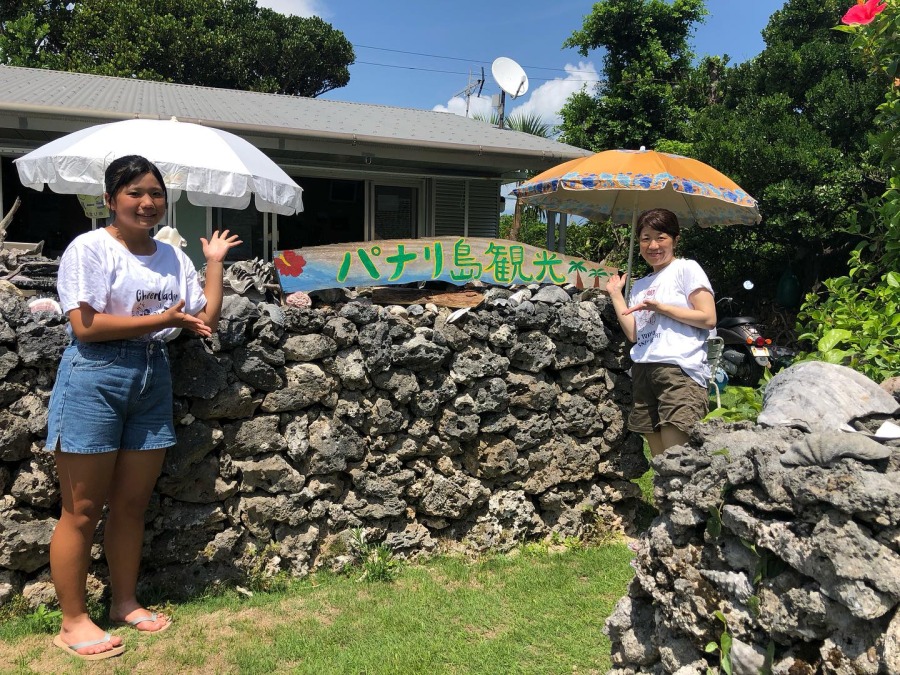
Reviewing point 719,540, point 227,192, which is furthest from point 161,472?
point 719,540

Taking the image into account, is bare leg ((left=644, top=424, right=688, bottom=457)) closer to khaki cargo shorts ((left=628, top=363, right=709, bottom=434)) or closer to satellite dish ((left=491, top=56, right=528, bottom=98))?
khaki cargo shorts ((left=628, top=363, right=709, bottom=434))

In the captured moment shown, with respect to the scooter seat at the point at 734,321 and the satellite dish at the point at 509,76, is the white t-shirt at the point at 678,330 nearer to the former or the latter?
the scooter seat at the point at 734,321

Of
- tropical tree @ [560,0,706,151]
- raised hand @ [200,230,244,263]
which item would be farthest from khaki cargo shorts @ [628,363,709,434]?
tropical tree @ [560,0,706,151]

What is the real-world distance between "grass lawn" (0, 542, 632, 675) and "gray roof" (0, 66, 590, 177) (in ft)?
18.6

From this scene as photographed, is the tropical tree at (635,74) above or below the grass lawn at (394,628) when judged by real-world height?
above

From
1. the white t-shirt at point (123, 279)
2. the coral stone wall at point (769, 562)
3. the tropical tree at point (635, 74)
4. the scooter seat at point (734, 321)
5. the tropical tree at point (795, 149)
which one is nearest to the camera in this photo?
the coral stone wall at point (769, 562)

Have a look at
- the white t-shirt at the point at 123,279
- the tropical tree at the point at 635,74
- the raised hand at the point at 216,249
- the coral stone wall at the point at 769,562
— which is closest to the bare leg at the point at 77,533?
→ the white t-shirt at the point at 123,279

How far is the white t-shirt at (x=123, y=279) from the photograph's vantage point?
8.51 ft

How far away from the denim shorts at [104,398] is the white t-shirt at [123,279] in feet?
0.46

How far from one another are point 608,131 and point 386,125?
20.2 ft

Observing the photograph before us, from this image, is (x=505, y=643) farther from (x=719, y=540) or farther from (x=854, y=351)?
(x=854, y=351)

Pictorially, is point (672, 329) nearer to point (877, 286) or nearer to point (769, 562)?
point (877, 286)

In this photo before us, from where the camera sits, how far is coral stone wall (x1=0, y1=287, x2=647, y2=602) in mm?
3025

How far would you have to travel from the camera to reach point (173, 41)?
18797 millimetres
